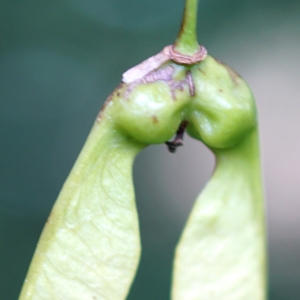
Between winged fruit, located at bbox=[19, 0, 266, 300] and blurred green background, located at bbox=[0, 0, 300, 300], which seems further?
blurred green background, located at bbox=[0, 0, 300, 300]

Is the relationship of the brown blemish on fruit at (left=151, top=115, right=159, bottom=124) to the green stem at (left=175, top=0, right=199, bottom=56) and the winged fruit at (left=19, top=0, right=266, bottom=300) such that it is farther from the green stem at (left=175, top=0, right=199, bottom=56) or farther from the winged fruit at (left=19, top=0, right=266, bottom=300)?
the green stem at (left=175, top=0, right=199, bottom=56)

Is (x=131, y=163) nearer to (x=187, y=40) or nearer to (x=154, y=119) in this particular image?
(x=154, y=119)

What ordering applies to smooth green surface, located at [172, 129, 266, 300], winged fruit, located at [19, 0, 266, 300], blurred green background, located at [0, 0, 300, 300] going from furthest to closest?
blurred green background, located at [0, 0, 300, 300], smooth green surface, located at [172, 129, 266, 300], winged fruit, located at [19, 0, 266, 300]

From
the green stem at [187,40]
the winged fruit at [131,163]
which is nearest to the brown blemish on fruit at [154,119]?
the winged fruit at [131,163]

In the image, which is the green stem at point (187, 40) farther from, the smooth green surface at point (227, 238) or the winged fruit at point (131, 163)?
the smooth green surface at point (227, 238)

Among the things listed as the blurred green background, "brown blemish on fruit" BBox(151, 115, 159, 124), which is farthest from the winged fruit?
the blurred green background

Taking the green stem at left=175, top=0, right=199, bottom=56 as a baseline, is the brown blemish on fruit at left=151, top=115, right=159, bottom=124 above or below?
below

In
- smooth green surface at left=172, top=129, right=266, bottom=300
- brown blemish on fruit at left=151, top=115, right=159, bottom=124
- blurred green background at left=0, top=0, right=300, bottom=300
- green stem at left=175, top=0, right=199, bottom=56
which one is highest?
blurred green background at left=0, top=0, right=300, bottom=300

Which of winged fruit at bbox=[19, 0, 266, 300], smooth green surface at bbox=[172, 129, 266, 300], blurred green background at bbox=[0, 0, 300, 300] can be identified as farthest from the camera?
blurred green background at bbox=[0, 0, 300, 300]

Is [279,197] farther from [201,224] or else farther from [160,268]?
[201,224]
